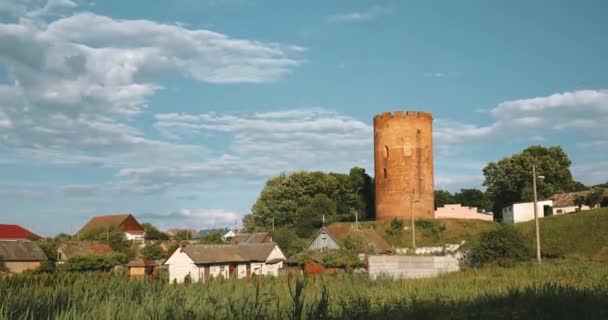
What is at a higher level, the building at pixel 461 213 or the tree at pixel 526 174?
the tree at pixel 526 174

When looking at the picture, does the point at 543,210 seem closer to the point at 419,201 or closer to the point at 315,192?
the point at 419,201

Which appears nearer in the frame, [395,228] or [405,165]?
[395,228]

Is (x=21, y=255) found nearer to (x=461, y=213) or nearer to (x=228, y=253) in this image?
(x=228, y=253)

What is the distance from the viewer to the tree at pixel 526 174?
202 feet

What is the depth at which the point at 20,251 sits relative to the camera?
47.7 meters

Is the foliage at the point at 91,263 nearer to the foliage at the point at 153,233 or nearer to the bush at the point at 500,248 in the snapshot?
the bush at the point at 500,248

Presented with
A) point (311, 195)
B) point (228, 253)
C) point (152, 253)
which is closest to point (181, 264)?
point (228, 253)

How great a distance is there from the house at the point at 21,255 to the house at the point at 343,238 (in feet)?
65.8

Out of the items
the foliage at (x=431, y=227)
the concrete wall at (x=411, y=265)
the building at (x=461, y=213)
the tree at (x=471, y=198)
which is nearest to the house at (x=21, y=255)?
the foliage at (x=431, y=227)

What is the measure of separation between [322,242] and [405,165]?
35.9 ft

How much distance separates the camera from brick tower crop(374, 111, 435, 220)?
2032 inches

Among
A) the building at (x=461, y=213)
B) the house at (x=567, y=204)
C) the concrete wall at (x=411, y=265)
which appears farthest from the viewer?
the building at (x=461, y=213)

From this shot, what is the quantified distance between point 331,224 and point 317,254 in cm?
1467

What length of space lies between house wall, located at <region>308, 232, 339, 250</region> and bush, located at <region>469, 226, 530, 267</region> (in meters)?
16.5
